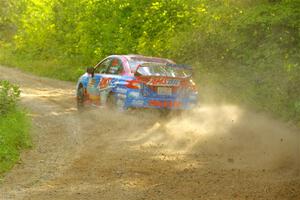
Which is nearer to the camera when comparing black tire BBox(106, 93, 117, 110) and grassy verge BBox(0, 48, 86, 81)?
black tire BBox(106, 93, 117, 110)

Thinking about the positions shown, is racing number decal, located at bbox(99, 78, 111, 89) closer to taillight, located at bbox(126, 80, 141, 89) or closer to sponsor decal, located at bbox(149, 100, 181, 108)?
taillight, located at bbox(126, 80, 141, 89)

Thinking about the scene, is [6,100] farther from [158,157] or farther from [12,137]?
[158,157]

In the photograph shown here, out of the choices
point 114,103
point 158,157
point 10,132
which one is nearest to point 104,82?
point 114,103

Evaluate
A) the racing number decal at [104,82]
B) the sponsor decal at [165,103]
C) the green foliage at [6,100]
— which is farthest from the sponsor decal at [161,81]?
the green foliage at [6,100]

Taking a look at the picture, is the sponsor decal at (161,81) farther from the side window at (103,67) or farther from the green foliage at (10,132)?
the green foliage at (10,132)

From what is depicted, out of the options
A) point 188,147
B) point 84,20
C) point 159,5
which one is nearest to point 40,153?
point 188,147

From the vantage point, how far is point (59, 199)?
20.9 ft

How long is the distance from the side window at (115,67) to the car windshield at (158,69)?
1.09 feet

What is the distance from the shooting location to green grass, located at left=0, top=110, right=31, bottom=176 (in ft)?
27.3

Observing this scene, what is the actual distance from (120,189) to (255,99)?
712 cm

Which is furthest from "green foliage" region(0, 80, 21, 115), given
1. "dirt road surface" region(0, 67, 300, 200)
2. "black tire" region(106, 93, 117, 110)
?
"black tire" region(106, 93, 117, 110)

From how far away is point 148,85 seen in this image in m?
11.7

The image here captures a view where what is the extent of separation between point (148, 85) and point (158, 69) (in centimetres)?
58

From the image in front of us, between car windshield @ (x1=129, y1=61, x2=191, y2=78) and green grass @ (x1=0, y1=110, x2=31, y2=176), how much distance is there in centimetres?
273
